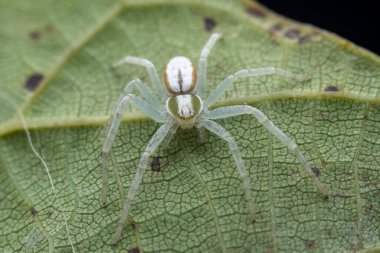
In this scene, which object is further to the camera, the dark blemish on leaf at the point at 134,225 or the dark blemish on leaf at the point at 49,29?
the dark blemish on leaf at the point at 49,29

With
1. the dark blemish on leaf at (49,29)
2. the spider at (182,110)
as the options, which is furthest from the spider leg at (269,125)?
the dark blemish on leaf at (49,29)

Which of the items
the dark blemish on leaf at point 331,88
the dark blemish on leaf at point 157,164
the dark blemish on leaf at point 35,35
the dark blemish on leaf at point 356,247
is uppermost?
the dark blemish on leaf at point 35,35

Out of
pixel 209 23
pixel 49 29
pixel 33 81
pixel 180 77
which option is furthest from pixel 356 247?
pixel 49 29

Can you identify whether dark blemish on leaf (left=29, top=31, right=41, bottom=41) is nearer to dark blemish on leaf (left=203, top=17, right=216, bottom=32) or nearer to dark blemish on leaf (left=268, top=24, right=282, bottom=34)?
dark blemish on leaf (left=203, top=17, right=216, bottom=32)

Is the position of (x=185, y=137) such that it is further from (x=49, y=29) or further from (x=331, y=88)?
(x=49, y=29)

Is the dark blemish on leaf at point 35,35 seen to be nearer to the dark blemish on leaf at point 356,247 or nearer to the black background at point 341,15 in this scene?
the black background at point 341,15

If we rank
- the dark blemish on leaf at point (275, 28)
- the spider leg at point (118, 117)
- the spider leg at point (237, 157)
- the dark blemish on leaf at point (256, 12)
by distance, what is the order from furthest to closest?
the dark blemish on leaf at point (256, 12)
the dark blemish on leaf at point (275, 28)
the spider leg at point (118, 117)
the spider leg at point (237, 157)
